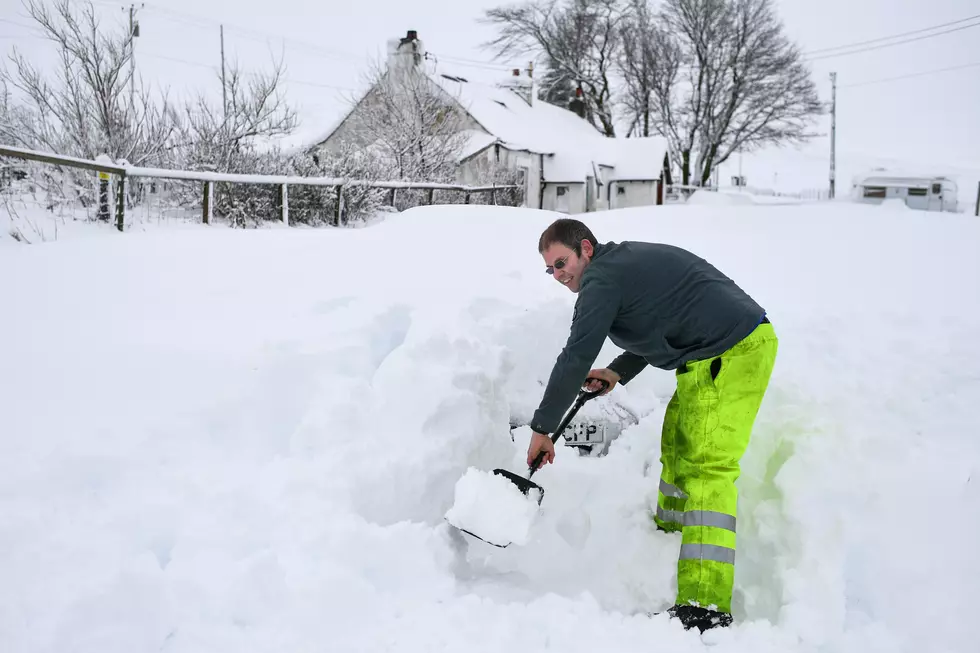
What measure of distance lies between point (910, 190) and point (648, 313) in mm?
40186

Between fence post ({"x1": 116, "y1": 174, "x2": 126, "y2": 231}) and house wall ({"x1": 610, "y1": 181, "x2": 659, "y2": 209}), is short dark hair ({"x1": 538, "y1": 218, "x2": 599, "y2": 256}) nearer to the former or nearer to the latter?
fence post ({"x1": 116, "y1": 174, "x2": 126, "y2": 231})

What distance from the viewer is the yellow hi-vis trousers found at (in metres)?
2.36

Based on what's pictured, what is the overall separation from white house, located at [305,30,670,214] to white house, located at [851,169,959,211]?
11919 millimetres

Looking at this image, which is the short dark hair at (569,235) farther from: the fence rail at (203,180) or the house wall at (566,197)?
the house wall at (566,197)

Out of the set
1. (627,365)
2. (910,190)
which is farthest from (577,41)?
(627,365)

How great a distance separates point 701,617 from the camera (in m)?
2.29

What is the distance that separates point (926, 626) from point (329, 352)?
2589 millimetres

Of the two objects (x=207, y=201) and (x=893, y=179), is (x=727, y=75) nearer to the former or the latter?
(x=893, y=179)

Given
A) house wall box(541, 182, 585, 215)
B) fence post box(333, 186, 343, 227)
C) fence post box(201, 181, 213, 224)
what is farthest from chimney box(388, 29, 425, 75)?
fence post box(201, 181, 213, 224)

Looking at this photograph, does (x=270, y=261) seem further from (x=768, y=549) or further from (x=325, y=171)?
(x=325, y=171)

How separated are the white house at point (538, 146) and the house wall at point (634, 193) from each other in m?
0.05

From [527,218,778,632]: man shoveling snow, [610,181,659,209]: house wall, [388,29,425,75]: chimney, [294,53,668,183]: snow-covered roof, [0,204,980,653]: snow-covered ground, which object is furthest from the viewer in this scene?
[610,181,659,209]: house wall

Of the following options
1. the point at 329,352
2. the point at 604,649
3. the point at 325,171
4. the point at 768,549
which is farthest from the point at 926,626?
the point at 325,171

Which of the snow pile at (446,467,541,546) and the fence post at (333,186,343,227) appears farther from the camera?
the fence post at (333,186,343,227)
